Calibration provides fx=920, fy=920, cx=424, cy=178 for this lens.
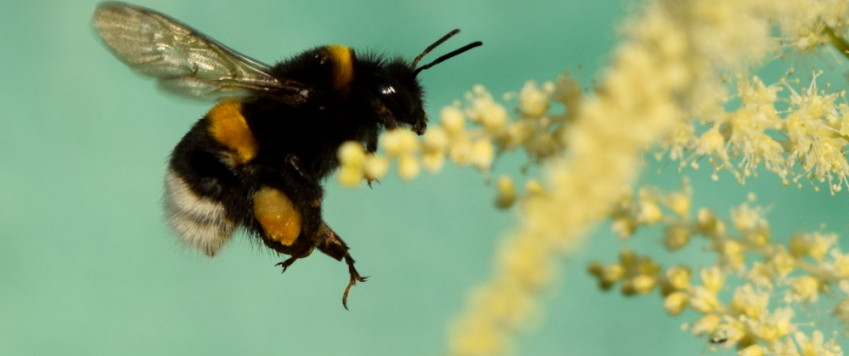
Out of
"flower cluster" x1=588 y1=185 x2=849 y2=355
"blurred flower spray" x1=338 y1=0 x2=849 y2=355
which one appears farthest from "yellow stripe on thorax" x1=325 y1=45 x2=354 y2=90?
"flower cluster" x1=588 y1=185 x2=849 y2=355

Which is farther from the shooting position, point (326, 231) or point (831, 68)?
point (326, 231)

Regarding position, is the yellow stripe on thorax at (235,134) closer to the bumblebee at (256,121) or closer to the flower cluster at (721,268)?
the bumblebee at (256,121)

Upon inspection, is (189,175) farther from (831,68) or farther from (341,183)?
(831,68)

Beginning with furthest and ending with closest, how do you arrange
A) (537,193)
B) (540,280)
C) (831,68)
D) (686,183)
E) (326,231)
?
(326,231), (831,68), (686,183), (537,193), (540,280)

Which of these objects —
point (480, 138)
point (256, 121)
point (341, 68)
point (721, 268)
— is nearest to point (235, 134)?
point (256, 121)

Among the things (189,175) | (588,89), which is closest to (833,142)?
(588,89)

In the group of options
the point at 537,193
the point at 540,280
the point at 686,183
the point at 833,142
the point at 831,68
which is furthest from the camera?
the point at 831,68
